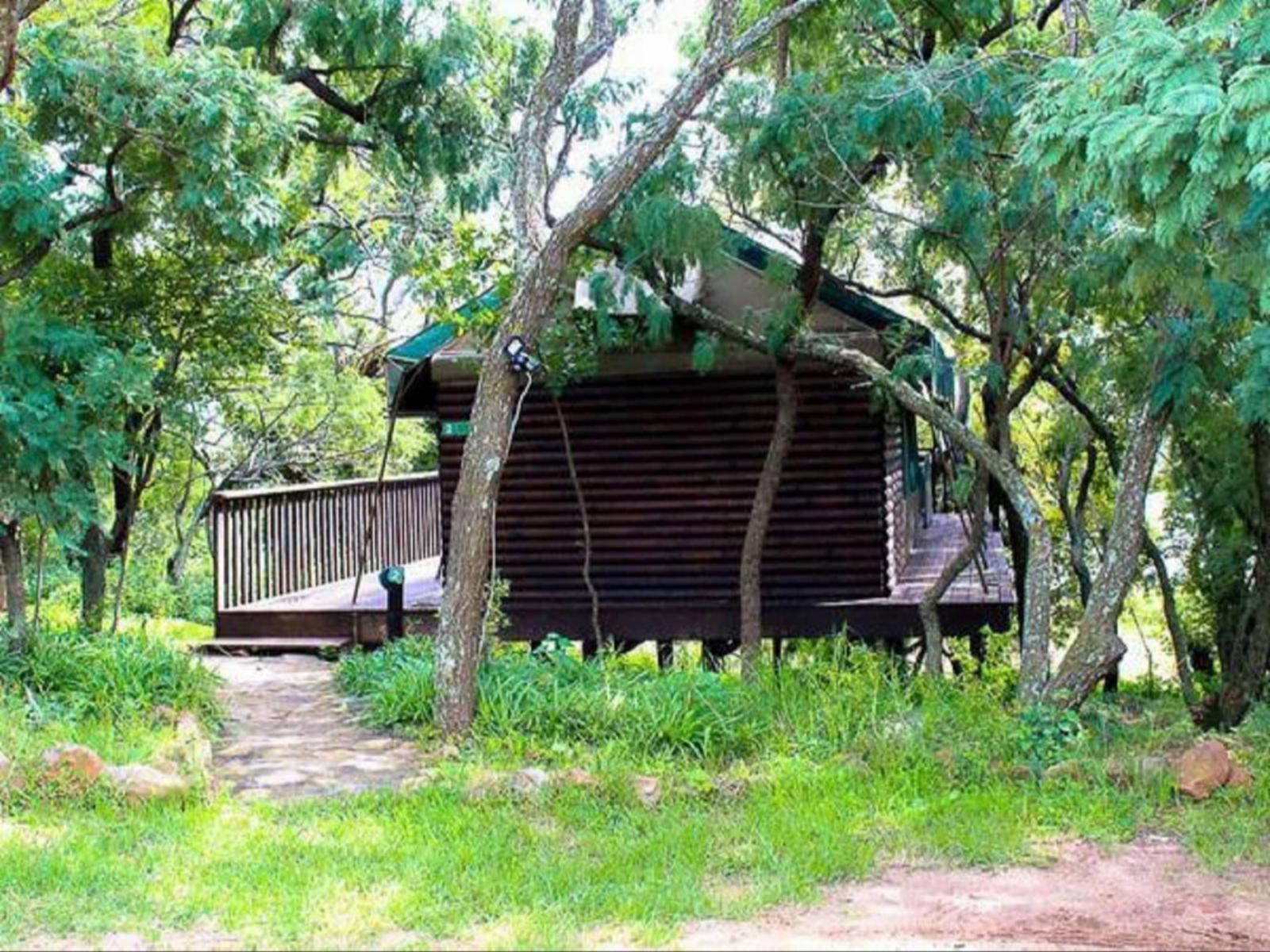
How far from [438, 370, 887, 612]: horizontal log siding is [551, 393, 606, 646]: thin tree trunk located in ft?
0.33

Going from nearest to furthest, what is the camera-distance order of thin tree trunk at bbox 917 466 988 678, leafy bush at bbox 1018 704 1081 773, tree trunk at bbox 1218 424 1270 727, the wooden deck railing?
leafy bush at bbox 1018 704 1081 773
thin tree trunk at bbox 917 466 988 678
tree trunk at bbox 1218 424 1270 727
the wooden deck railing

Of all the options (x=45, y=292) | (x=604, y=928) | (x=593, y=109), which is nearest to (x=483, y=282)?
(x=593, y=109)

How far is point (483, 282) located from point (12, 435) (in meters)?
3.39

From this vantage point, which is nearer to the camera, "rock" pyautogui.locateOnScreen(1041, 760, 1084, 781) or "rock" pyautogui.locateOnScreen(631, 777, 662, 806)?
"rock" pyautogui.locateOnScreen(631, 777, 662, 806)

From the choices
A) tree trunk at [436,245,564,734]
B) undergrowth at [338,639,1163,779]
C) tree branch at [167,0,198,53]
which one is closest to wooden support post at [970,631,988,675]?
undergrowth at [338,639,1163,779]

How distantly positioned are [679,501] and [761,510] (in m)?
2.62

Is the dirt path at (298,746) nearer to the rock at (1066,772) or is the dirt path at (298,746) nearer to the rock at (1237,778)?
the rock at (1066,772)

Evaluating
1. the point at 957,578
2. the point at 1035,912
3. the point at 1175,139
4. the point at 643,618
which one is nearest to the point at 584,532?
the point at 643,618

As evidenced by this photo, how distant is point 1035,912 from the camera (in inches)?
173

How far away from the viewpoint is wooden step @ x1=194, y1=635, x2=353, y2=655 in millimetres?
11250

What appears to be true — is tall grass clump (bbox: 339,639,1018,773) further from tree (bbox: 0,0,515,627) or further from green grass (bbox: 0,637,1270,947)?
tree (bbox: 0,0,515,627)

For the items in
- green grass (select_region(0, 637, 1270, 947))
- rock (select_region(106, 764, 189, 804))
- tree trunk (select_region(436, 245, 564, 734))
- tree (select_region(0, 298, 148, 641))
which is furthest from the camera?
tree (select_region(0, 298, 148, 641))

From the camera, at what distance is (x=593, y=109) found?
8.84 m

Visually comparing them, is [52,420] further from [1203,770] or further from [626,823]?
[1203,770]
